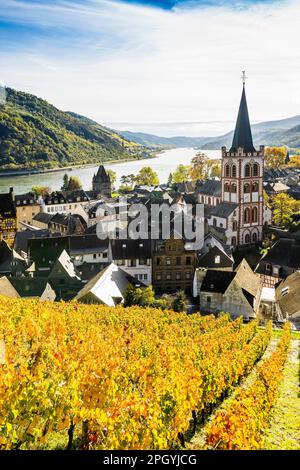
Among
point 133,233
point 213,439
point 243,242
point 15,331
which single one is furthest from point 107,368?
point 243,242

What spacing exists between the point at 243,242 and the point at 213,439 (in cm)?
5461

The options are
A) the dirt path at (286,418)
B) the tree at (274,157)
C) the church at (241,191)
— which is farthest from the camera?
the tree at (274,157)

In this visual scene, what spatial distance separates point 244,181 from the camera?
2520 inches

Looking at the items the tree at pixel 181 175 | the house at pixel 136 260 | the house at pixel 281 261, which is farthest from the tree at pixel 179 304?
the tree at pixel 181 175

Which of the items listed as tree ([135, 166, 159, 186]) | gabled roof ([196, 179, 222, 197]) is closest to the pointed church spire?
gabled roof ([196, 179, 222, 197])

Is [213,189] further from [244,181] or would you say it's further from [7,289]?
[7,289]

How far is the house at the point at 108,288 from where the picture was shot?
3594cm

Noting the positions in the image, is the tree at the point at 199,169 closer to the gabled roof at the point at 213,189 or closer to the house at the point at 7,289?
the gabled roof at the point at 213,189

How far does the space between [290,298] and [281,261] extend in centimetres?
898

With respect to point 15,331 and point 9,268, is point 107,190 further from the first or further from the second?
point 15,331

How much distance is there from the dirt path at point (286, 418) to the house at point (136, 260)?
78.5ft

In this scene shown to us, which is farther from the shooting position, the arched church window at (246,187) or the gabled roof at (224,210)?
the arched church window at (246,187)

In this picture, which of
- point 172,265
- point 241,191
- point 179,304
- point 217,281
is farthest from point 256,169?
point 179,304

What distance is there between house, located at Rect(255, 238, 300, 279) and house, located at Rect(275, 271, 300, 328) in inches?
158
